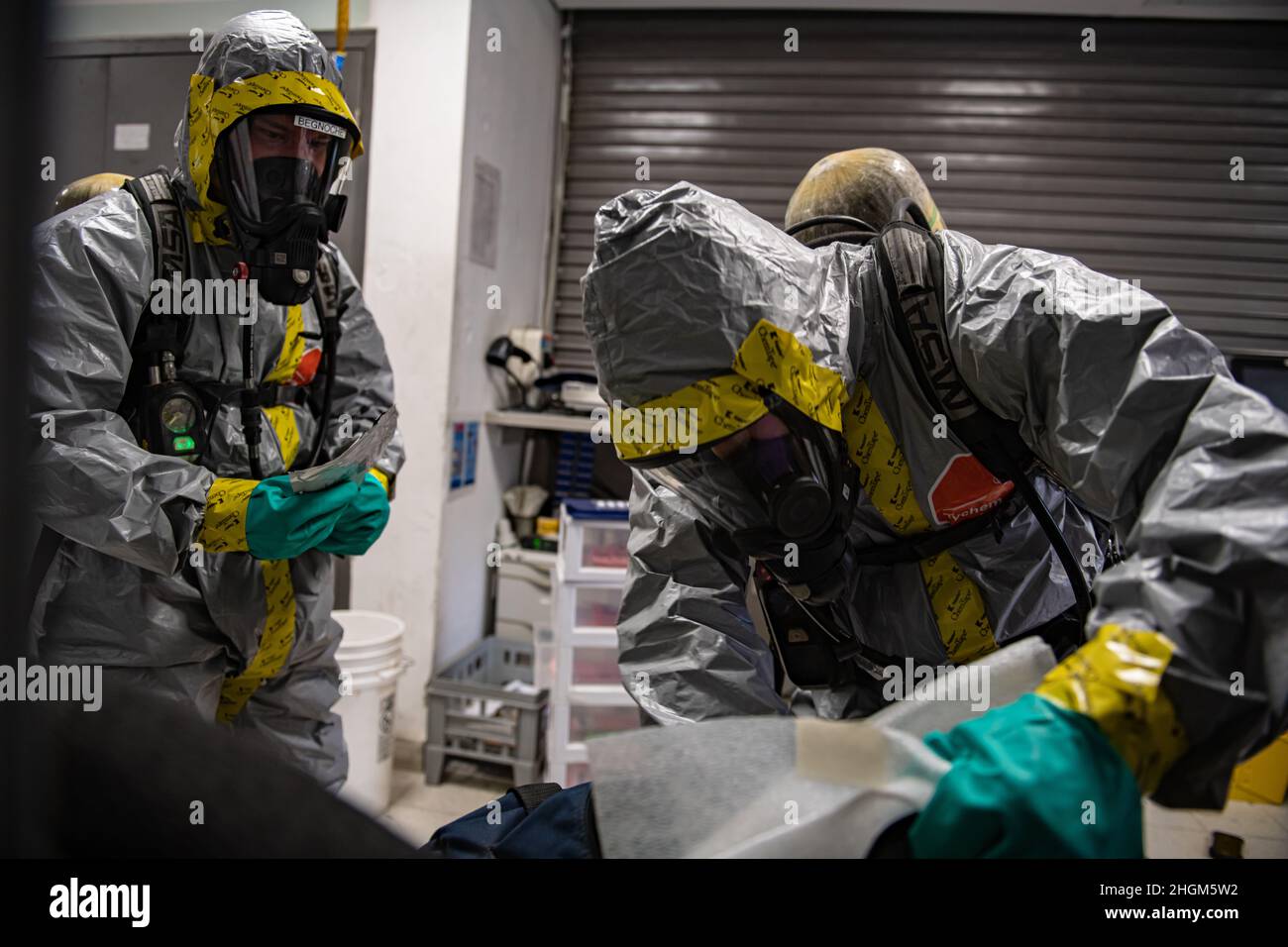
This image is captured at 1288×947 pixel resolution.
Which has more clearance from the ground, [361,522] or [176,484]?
[176,484]

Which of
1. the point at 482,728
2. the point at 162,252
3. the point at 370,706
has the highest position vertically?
the point at 162,252

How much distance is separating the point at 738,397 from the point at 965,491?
45 cm

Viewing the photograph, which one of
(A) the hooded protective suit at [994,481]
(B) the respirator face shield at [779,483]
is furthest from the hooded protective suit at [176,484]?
(B) the respirator face shield at [779,483]

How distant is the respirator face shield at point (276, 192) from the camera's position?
1.62 metres

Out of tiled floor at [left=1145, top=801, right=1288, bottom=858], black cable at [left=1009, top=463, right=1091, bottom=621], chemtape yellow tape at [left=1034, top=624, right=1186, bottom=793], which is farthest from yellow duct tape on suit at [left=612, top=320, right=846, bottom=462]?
tiled floor at [left=1145, top=801, right=1288, bottom=858]

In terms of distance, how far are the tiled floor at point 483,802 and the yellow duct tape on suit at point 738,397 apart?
6.89 ft

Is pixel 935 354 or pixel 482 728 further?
pixel 482 728

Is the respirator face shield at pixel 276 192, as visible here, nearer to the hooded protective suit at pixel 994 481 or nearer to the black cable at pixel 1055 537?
the hooded protective suit at pixel 994 481

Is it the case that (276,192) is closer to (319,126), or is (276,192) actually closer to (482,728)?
(319,126)

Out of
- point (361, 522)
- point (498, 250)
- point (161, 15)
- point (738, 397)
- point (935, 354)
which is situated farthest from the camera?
point (498, 250)

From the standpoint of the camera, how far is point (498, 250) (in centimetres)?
350

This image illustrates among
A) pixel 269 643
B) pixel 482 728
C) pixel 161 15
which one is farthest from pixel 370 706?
pixel 161 15

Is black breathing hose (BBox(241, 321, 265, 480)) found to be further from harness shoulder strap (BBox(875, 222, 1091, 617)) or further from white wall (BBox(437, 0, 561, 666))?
white wall (BBox(437, 0, 561, 666))
